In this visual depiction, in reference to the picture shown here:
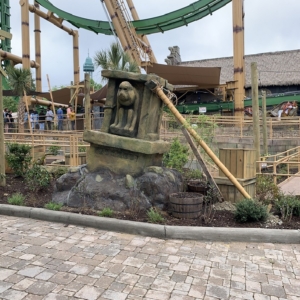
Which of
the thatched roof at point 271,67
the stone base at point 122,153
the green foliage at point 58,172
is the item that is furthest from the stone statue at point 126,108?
the thatched roof at point 271,67

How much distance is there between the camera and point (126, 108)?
20.7 ft

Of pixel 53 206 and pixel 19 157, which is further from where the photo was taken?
pixel 19 157

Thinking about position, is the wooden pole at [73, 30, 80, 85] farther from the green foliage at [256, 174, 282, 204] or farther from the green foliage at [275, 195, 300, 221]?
the green foliage at [275, 195, 300, 221]

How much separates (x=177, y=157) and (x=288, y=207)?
2899 mm

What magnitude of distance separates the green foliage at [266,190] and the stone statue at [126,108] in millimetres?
2861

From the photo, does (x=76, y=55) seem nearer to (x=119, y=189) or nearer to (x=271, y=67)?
(x=271, y=67)

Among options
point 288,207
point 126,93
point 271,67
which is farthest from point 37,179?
point 271,67

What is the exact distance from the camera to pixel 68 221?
5309mm

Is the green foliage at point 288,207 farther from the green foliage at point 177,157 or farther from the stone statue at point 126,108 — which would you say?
the stone statue at point 126,108

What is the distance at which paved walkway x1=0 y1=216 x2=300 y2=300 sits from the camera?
3.16 metres

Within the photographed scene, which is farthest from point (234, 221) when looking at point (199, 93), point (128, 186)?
point (199, 93)

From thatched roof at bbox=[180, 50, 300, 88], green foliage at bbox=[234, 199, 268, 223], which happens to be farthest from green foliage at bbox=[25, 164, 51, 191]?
thatched roof at bbox=[180, 50, 300, 88]

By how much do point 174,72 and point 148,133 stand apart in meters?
14.7

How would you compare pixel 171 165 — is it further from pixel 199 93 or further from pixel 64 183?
pixel 199 93
